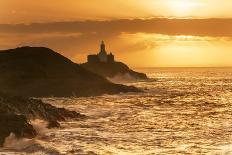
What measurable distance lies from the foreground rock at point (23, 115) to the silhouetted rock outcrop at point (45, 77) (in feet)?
189

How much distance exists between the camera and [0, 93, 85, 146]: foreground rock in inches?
2042

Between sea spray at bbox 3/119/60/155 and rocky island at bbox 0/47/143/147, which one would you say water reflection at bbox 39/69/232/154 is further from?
rocky island at bbox 0/47/143/147

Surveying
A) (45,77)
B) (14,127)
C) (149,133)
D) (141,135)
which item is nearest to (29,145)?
(14,127)

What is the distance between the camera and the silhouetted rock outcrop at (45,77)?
14275 centimetres

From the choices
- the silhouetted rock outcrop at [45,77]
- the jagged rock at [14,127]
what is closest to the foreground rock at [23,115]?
the jagged rock at [14,127]

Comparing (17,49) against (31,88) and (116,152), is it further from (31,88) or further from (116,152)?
(116,152)

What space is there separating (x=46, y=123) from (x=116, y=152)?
64.9ft

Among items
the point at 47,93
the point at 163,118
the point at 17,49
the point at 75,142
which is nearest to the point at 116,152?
the point at 75,142

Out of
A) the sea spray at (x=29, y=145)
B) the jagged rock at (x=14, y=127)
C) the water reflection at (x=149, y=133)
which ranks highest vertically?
the jagged rock at (x=14, y=127)

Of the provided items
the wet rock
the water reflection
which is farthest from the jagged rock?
the wet rock

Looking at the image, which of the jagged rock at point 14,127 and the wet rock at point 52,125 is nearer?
the jagged rock at point 14,127

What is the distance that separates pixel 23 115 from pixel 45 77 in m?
101

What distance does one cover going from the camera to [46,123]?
6338cm

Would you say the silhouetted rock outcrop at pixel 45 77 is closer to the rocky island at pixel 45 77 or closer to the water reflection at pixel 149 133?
the rocky island at pixel 45 77
